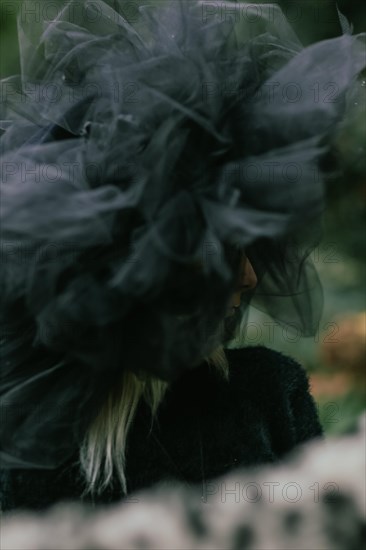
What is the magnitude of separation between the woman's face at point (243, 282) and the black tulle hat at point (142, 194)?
24mm

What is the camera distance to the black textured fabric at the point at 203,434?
117 cm

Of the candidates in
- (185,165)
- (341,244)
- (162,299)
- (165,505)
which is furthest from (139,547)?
(341,244)

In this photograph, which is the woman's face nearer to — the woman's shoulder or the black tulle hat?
the black tulle hat

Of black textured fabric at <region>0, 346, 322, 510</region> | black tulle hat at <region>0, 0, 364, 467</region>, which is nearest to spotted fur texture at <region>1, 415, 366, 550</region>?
black tulle hat at <region>0, 0, 364, 467</region>

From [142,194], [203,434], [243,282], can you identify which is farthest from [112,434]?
[142,194]

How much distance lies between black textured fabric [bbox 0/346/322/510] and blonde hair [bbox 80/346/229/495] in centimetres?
3

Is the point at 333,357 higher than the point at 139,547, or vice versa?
the point at 139,547

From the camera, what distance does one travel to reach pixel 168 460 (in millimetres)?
1193

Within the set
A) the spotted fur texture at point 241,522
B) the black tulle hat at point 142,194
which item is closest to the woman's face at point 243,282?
the black tulle hat at point 142,194

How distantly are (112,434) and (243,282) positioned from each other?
0.93ft

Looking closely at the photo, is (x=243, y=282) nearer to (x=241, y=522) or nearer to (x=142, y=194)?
(x=142, y=194)

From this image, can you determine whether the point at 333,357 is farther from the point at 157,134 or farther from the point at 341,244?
the point at 157,134

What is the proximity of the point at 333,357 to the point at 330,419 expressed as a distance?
1.68 ft

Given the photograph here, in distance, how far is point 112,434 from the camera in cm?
113
